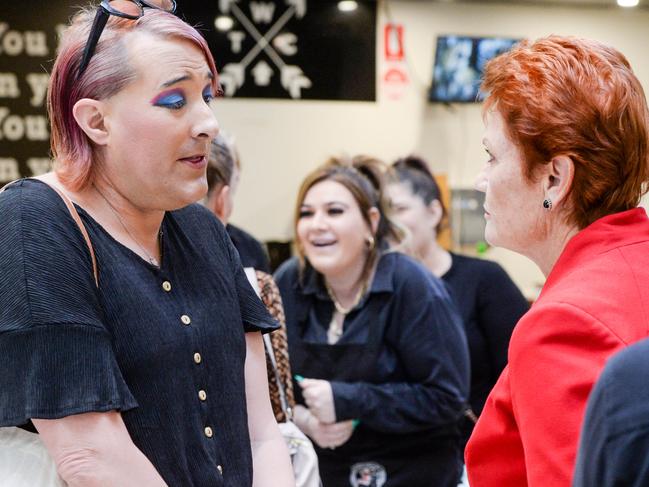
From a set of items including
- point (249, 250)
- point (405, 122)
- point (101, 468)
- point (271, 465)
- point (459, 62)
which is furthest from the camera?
point (405, 122)

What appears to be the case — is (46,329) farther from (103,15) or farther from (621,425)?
(621,425)

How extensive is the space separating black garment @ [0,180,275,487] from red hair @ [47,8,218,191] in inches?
4.0

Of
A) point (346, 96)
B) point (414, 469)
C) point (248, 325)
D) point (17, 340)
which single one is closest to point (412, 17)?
point (346, 96)

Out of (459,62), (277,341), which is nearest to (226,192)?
(277,341)

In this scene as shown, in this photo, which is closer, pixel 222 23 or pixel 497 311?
pixel 497 311

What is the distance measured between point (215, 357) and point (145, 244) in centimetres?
24

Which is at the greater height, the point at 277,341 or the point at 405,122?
the point at 405,122

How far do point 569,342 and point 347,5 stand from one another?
208 inches

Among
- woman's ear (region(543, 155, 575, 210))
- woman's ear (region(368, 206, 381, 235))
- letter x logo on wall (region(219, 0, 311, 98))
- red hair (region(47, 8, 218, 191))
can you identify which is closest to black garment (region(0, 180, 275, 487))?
red hair (region(47, 8, 218, 191))

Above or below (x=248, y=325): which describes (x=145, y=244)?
above

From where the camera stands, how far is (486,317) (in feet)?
10.4

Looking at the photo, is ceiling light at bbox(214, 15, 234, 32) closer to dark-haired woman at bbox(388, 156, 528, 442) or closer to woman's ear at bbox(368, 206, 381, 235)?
dark-haired woman at bbox(388, 156, 528, 442)

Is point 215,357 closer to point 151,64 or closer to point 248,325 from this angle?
point 248,325

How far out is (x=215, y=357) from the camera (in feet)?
4.69
